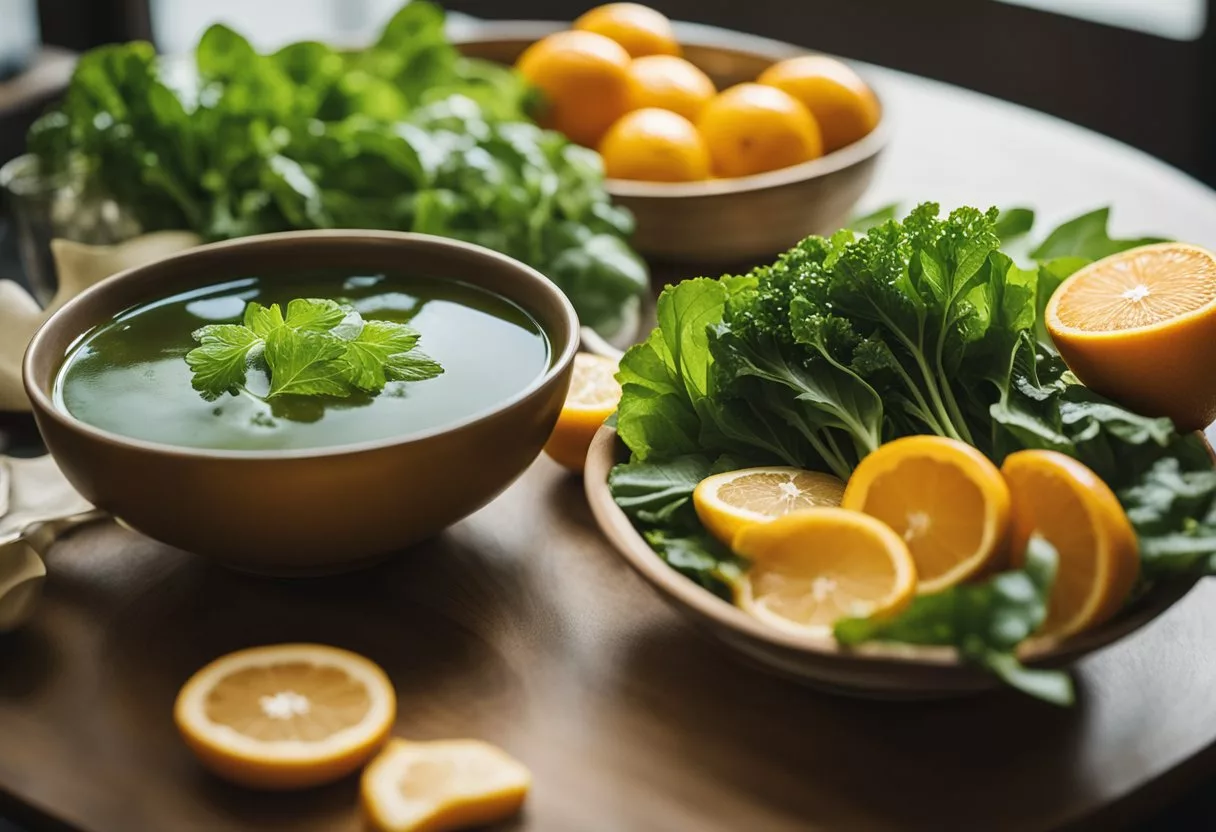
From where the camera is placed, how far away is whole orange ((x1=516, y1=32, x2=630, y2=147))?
68.6 inches

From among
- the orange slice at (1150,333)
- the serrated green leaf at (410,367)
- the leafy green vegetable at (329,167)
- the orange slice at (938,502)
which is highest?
the orange slice at (1150,333)

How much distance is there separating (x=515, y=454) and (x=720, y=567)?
0.59 ft

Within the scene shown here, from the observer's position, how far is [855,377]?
98cm

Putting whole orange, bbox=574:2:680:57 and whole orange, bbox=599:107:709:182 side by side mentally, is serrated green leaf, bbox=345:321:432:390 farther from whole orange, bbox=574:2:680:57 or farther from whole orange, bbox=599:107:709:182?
whole orange, bbox=574:2:680:57

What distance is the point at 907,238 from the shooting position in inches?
39.1

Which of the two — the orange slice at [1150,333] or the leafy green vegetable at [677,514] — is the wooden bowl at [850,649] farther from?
the orange slice at [1150,333]

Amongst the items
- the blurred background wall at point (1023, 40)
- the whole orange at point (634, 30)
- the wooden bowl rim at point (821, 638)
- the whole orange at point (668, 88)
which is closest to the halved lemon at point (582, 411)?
the wooden bowl rim at point (821, 638)

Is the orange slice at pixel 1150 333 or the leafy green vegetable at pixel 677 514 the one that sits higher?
the orange slice at pixel 1150 333

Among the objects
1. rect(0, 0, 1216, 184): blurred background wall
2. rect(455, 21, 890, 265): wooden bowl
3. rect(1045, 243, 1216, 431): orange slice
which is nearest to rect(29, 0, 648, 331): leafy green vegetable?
rect(455, 21, 890, 265): wooden bowl

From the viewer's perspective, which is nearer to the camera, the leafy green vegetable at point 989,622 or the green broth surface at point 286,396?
the leafy green vegetable at point 989,622

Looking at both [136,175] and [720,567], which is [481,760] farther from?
[136,175]

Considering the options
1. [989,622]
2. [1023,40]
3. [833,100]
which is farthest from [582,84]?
[1023,40]

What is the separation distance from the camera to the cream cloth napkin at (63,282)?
1.22 metres

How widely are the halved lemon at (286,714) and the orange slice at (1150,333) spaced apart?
0.59 metres
